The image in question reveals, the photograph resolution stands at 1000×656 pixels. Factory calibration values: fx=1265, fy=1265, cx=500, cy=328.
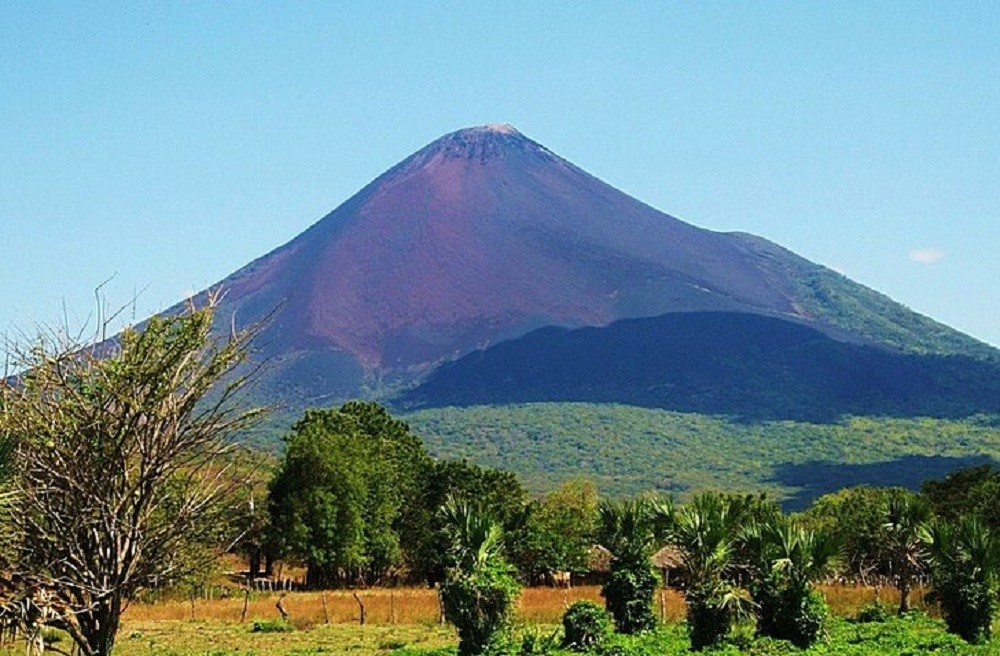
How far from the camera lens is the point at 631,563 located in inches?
1066

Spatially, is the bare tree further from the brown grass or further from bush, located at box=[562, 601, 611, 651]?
the brown grass

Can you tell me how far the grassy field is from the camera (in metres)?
23.0

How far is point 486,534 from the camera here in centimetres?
2156

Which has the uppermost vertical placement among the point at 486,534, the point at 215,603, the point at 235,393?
the point at 235,393

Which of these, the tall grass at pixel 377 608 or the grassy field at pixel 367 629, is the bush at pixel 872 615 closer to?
the grassy field at pixel 367 629

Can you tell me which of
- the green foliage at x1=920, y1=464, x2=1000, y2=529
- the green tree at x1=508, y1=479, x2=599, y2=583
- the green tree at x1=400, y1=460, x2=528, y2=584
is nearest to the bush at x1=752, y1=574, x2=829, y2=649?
the green foliage at x1=920, y1=464, x2=1000, y2=529

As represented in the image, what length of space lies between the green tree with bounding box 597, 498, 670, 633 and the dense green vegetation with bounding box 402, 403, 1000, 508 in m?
108

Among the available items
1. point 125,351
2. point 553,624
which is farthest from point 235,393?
point 553,624

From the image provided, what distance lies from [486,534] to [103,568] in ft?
27.8

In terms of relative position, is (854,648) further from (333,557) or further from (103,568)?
(333,557)

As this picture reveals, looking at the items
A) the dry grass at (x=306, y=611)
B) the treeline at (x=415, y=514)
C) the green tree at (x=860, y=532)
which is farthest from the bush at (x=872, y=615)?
the green tree at (x=860, y=532)

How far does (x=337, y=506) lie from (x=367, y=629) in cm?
1931

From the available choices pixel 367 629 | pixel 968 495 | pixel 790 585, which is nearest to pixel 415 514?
pixel 968 495

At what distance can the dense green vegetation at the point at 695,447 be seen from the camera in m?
152
